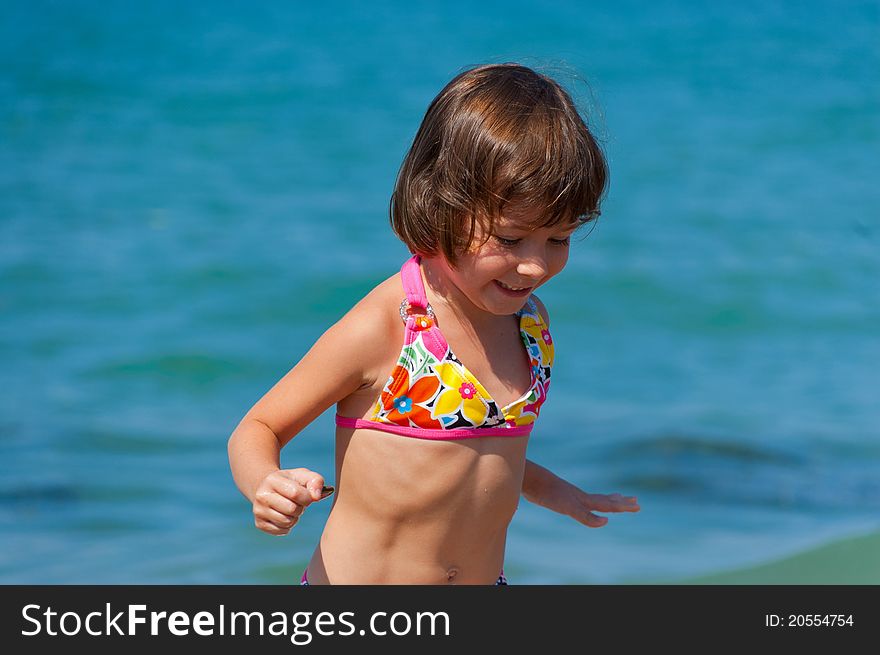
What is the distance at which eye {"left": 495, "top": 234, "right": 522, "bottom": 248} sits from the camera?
2.22 m

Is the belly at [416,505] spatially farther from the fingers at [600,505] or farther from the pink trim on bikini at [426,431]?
the fingers at [600,505]

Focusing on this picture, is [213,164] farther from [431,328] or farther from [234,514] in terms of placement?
[431,328]

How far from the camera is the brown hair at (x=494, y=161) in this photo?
7.22ft

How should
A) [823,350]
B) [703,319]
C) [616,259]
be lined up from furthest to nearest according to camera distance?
[616,259] < [703,319] < [823,350]

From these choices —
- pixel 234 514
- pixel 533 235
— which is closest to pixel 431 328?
pixel 533 235

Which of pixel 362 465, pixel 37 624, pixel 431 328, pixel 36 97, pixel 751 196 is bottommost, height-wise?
pixel 37 624

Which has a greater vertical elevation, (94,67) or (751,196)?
(94,67)

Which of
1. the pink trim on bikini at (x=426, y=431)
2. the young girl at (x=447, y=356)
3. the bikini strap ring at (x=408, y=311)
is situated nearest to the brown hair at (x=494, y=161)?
the young girl at (x=447, y=356)

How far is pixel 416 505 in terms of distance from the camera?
2314 millimetres

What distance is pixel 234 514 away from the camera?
503 cm

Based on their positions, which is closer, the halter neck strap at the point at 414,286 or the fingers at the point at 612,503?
the halter neck strap at the point at 414,286

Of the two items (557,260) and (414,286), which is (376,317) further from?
(557,260)

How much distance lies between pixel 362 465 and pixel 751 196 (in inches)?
321

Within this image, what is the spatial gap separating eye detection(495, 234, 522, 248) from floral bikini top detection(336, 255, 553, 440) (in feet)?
0.72
